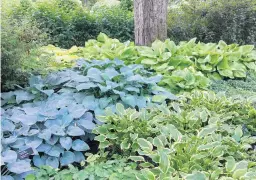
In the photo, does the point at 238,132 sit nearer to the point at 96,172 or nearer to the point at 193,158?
the point at 193,158

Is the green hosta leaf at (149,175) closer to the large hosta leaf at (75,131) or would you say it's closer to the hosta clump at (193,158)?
the hosta clump at (193,158)

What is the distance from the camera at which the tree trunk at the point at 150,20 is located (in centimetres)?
459

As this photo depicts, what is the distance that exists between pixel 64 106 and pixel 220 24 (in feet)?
13.1


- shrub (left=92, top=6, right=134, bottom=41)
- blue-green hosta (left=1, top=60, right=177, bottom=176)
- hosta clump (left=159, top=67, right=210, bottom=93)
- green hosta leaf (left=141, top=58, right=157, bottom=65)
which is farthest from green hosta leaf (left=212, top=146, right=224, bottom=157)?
shrub (left=92, top=6, right=134, bottom=41)

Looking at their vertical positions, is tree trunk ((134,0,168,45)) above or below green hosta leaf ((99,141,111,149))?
above

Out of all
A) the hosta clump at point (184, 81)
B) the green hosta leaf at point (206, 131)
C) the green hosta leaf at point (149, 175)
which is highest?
the hosta clump at point (184, 81)

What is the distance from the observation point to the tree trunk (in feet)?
15.1

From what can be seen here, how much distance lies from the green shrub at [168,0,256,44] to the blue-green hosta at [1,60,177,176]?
8.46 feet

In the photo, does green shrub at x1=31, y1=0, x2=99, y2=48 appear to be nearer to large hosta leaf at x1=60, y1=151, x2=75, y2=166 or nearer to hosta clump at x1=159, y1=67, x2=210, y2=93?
hosta clump at x1=159, y1=67, x2=210, y2=93

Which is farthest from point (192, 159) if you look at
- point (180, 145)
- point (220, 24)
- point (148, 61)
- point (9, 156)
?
point (220, 24)

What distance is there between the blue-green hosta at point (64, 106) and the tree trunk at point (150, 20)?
50.8 inches

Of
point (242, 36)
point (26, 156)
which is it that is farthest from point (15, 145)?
point (242, 36)

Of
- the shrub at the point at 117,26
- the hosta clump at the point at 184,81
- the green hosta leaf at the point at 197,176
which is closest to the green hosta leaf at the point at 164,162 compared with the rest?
the green hosta leaf at the point at 197,176

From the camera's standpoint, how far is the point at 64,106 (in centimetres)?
265
